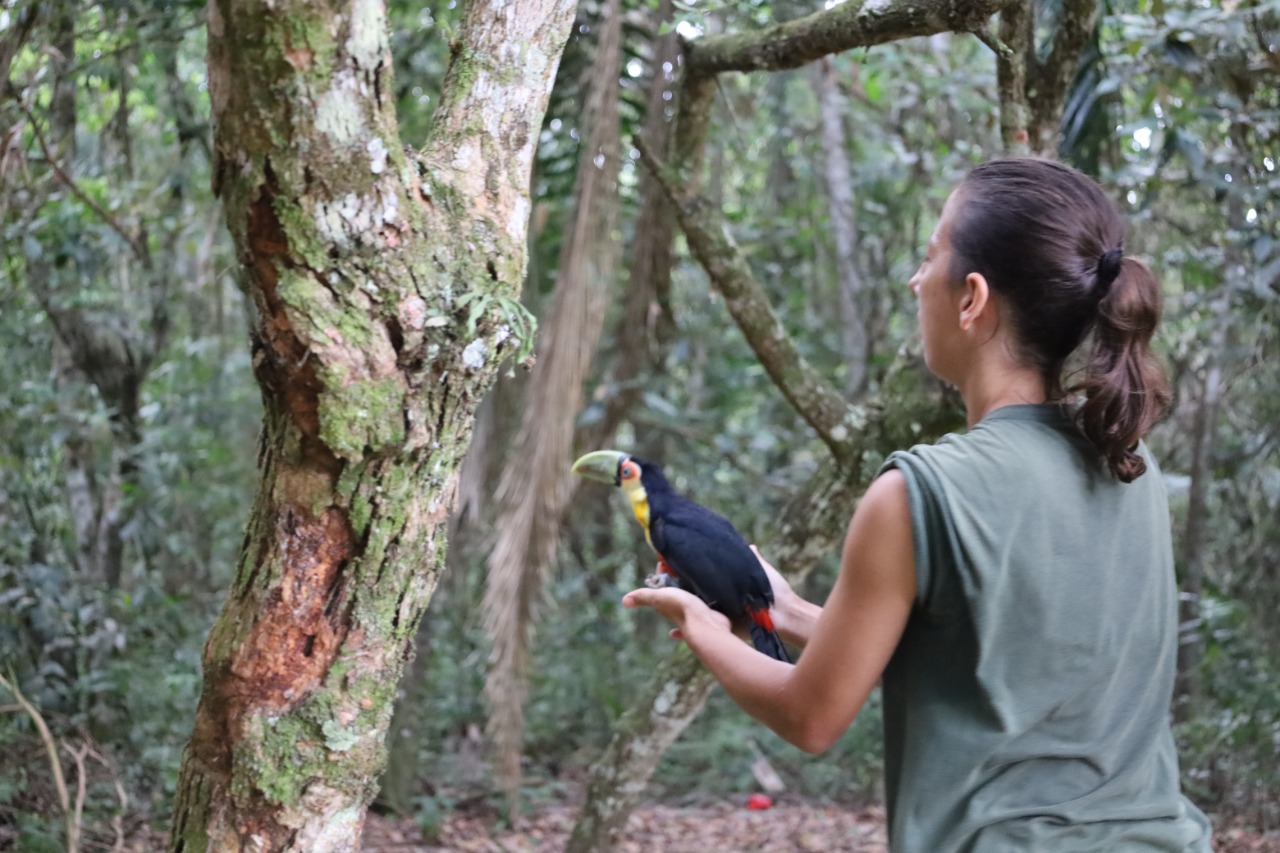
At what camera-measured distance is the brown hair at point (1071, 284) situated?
1.33 meters

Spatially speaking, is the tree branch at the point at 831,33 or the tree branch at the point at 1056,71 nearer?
the tree branch at the point at 831,33

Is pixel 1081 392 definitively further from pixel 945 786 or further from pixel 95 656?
pixel 95 656

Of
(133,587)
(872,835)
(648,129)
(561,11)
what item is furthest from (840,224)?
(561,11)

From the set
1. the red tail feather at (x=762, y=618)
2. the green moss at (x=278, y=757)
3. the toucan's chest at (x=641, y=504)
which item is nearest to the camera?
the green moss at (x=278, y=757)

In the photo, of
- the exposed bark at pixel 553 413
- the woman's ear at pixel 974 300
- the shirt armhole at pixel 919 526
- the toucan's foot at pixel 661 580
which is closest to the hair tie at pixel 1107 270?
the woman's ear at pixel 974 300

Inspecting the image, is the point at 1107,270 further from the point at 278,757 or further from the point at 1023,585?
the point at 278,757

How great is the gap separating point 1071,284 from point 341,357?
0.95 m

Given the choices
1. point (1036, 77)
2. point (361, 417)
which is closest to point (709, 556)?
point (361, 417)

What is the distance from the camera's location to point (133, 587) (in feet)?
20.2

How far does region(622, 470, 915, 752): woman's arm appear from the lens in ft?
4.02

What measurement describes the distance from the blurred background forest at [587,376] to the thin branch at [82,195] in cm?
4

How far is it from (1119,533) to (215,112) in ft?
4.08

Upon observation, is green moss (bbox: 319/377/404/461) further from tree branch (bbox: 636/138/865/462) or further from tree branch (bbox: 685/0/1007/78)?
tree branch (bbox: 636/138/865/462)

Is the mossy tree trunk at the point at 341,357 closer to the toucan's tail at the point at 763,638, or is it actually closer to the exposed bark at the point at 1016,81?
the toucan's tail at the point at 763,638
